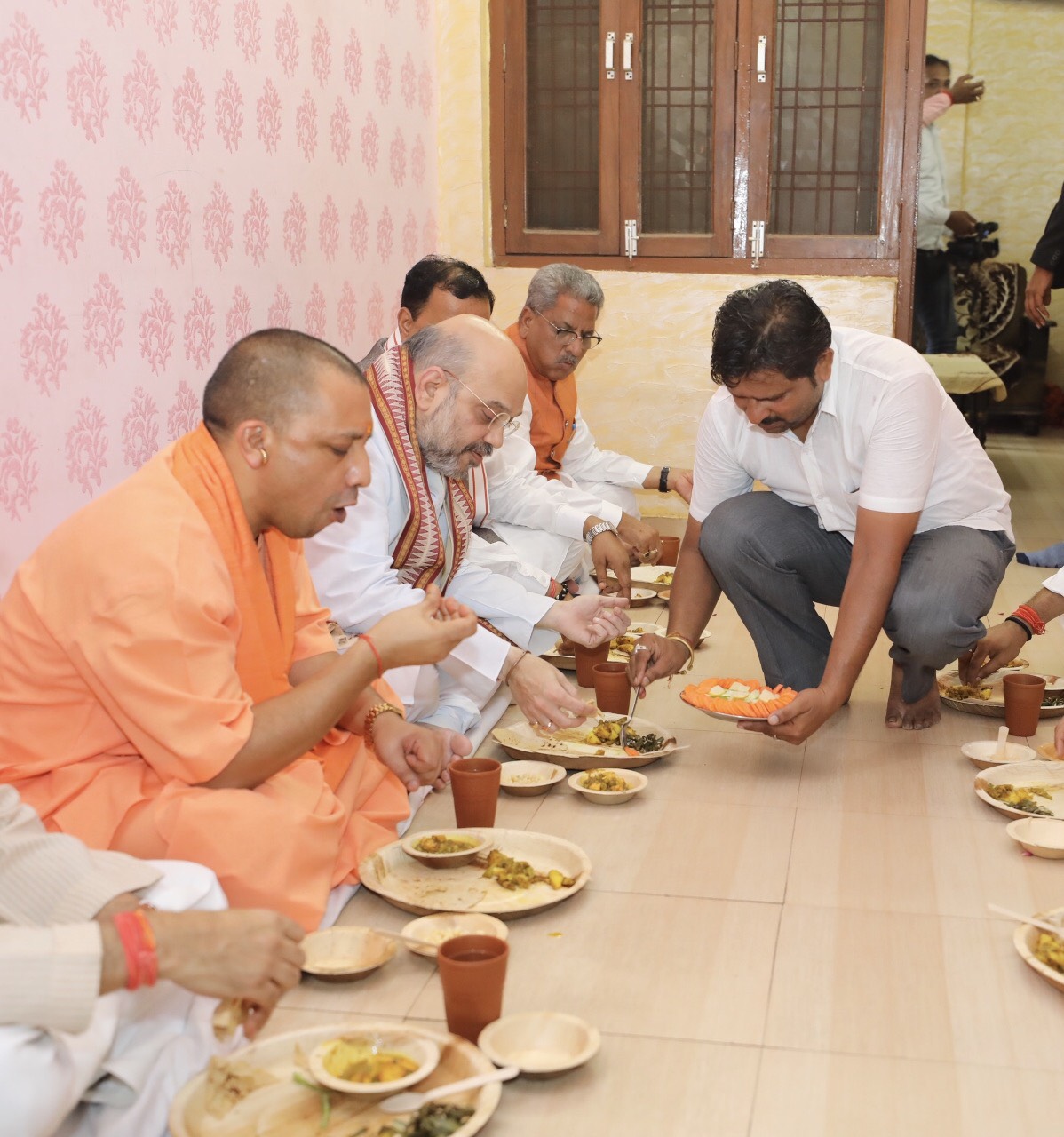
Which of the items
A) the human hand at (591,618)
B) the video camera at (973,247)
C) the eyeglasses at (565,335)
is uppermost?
the video camera at (973,247)

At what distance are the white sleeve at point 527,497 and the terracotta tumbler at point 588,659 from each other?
0.61m

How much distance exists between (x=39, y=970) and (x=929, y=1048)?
1.32 metres

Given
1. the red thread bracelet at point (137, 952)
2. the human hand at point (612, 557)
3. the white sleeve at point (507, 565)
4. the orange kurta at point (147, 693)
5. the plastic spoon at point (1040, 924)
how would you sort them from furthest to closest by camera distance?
the human hand at point (612, 557), the white sleeve at point (507, 565), the plastic spoon at point (1040, 924), the orange kurta at point (147, 693), the red thread bracelet at point (137, 952)

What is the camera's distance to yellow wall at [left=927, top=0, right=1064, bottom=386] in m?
10.4

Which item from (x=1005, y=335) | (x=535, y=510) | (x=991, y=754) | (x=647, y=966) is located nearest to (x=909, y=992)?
(x=647, y=966)

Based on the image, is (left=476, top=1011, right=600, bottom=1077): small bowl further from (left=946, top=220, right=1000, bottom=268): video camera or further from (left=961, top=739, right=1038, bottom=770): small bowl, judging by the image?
(left=946, top=220, right=1000, bottom=268): video camera

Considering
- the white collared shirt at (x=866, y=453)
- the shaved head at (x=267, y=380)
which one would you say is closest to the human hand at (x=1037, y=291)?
the white collared shirt at (x=866, y=453)

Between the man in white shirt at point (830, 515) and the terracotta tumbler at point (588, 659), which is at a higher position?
the man in white shirt at point (830, 515)

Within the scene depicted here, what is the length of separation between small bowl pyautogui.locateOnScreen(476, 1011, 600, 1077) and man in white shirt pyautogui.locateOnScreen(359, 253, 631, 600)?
224cm

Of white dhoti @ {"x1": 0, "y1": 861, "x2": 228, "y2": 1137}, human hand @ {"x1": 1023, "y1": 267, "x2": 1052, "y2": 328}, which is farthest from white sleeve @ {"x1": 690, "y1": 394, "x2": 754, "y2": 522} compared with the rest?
human hand @ {"x1": 1023, "y1": 267, "x2": 1052, "y2": 328}

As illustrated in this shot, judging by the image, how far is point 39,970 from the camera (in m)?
1.51

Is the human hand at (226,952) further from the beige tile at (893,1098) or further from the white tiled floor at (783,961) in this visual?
the beige tile at (893,1098)

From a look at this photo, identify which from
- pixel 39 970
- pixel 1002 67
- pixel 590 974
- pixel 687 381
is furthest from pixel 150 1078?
pixel 1002 67

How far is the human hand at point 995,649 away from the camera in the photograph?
359cm
